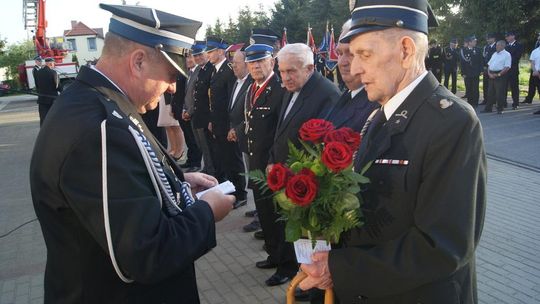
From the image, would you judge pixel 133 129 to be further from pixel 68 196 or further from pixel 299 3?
pixel 299 3

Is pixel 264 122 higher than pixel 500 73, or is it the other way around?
pixel 500 73

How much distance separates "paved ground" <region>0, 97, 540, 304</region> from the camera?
13.5ft

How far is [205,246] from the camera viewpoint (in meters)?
1.76

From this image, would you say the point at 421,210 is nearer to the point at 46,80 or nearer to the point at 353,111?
the point at 353,111

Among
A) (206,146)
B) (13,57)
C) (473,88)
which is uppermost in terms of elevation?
(13,57)

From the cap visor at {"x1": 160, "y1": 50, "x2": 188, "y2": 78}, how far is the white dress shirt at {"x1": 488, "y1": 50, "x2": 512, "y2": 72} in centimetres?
1313

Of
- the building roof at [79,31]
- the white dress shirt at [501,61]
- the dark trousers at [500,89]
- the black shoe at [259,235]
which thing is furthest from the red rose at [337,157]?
the building roof at [79,31]

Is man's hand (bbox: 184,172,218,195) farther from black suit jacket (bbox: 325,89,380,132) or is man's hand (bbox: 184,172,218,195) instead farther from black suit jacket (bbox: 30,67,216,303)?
black suit jacket (bbox: 325,89,380,132)

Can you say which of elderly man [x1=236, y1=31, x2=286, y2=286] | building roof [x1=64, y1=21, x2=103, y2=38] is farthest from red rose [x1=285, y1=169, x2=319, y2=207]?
building roof [x1=64, y1=21, x2=103, y2=38]

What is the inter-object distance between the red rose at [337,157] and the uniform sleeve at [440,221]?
0.31m

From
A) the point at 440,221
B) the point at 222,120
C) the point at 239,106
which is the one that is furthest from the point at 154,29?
the point at 222,120

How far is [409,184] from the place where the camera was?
170cm

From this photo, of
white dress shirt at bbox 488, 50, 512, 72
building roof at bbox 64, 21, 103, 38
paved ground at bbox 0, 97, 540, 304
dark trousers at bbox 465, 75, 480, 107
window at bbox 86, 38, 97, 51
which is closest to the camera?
paved ground at bbox 0, 97, 540, 304

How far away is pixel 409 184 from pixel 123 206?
1.08 meters
